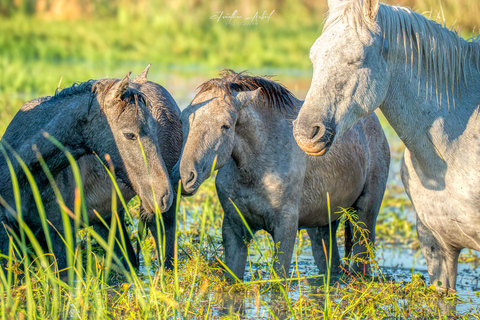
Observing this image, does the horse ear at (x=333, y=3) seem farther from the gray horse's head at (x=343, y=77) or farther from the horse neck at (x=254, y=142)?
the horse neck at (x=254, y=142)

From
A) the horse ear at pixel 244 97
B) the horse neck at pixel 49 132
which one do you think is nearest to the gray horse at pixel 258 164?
the horse ear at pixel 244 97

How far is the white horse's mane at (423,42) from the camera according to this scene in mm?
3525

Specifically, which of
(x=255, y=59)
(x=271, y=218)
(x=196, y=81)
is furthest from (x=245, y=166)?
(x=255, y=59)

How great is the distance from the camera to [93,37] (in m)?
20.9

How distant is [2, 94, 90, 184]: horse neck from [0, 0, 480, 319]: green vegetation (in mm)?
669

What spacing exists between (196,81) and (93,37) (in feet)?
20.5

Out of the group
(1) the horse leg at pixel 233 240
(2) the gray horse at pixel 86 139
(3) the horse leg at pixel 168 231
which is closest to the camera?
(2) the gray horse at pixel 86 139

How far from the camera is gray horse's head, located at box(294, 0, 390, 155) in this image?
11.3ft

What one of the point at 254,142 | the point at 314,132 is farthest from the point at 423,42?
the point at 254,142

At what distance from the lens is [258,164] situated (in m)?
4.45

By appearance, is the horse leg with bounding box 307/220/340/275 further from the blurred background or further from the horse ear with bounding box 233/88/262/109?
the blurred background

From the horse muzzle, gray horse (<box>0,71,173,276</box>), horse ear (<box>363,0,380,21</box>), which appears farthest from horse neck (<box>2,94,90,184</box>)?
horse ear (<box>363,0,380,21</box>)

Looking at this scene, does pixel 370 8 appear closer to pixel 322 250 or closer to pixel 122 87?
pixel 122 87

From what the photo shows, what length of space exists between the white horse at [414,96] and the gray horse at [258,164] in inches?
33.6
